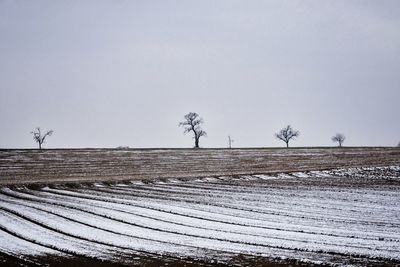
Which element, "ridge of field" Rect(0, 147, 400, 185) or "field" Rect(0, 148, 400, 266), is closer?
"field" Rect(0, 148, 400, 266)

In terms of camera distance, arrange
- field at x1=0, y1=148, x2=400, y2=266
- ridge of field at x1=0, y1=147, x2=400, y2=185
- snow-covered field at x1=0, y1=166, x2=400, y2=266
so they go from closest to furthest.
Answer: field at x1=0, y1=148, x2=400, y2=266 → snow-covered field at x1=0, y1=166, x2=400, y2=266 → ridge of field at x1=0, y1=147, x2=400, y2=185

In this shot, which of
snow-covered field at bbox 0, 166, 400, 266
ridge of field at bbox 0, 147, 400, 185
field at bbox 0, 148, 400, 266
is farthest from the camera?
ridge of field at bbox 0, 147, 400, 185

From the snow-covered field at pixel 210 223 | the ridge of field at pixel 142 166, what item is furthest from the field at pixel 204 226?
the ridge of field at pixel 142 166

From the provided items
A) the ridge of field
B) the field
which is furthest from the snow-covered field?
the ridge of field

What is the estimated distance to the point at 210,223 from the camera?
11.1 meters

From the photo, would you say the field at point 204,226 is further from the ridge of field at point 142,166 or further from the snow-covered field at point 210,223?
the ridge of field at point 142,166

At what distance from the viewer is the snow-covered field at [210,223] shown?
803 cm

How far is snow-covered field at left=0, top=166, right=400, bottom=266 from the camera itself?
316 inches

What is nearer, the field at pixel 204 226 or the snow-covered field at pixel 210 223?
the field at pixel 204 226

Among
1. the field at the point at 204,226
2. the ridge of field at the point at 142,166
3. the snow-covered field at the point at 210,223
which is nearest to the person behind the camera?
the field at the point at 204,226

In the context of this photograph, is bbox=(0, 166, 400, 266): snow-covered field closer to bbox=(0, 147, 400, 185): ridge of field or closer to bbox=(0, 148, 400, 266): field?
bbox=(0, 148, 400, 266): field

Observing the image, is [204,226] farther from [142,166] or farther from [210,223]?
[142,166]

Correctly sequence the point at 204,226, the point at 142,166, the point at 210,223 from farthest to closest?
the point at 142,166 < the point at 210,223 < the point at 204,226

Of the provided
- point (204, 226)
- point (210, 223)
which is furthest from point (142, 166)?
point (204, 226)
